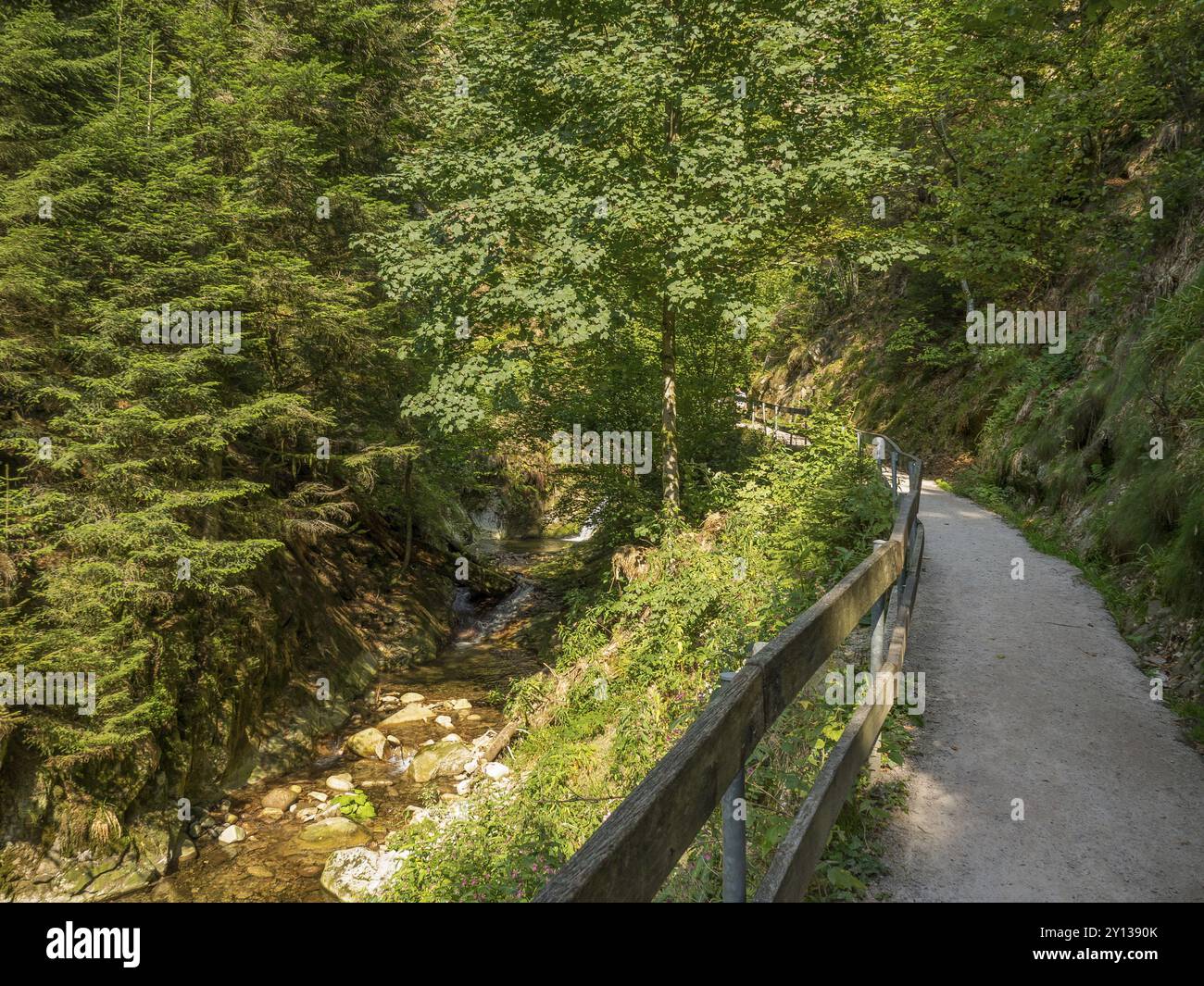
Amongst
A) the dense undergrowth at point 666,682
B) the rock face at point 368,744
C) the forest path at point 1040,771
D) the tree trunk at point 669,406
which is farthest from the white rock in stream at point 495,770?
the forest path at point 1040,771

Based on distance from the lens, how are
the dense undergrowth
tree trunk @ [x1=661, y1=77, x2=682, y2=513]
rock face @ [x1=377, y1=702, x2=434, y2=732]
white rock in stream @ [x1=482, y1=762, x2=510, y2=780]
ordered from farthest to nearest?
1. rock face @ [x1=377, y1=702, x2=434, y2=732]
2. tree trunk @ [x1=661, y1=77, x2=682, y2=513]
3. white rock in stream @ [x1=482, y1=762, x2=510, y2=780]
4. the dense undergrowth

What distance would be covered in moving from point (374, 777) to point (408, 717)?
5.96 feet

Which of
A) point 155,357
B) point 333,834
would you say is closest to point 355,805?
point 333,834

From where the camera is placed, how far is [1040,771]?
4.73m

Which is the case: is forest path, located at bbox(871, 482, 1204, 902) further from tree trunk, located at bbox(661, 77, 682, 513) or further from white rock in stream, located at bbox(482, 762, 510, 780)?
white rock in stream, located at bbox(482, 762, 510, 780)

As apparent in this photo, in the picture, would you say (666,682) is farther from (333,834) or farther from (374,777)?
(374,777)

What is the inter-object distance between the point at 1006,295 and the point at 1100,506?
1327cm

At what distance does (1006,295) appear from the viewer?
2161 centimetres

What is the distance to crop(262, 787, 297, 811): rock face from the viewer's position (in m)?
10.8

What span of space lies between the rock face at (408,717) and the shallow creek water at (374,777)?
0.39 ft

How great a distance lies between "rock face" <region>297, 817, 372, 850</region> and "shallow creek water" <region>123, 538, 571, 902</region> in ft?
0.27

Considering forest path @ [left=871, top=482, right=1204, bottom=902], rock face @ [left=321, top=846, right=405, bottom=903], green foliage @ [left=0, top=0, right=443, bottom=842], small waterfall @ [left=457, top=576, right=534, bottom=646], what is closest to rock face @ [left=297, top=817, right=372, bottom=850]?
rock face @ [left=321, top=846, right=405, bottom=903]
